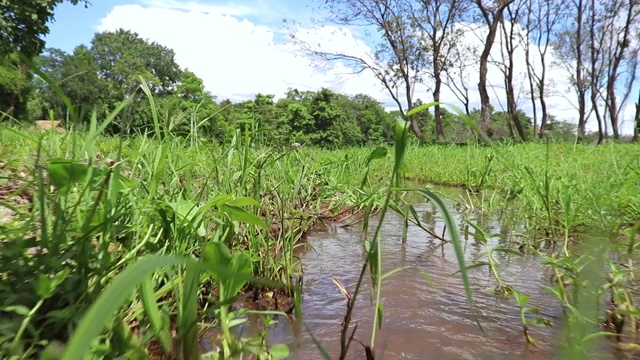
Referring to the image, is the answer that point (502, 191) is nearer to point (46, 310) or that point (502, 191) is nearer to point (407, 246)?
point (407, 246)

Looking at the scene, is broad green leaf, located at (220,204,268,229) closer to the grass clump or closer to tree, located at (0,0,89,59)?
the grass clump

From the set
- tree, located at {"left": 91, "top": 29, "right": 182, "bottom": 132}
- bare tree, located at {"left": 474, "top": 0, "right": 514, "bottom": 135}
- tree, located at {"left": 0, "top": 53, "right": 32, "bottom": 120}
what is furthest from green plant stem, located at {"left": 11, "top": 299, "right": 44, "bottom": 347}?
tree, located at {"left": 91, "top": 29, "right": 182, "bottom": 132}

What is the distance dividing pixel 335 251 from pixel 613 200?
5.31 ft

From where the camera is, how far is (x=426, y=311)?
1230 mm

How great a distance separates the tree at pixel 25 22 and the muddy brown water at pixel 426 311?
A: 9875mm

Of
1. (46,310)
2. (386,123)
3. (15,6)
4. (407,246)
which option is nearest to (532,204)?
(407,246)

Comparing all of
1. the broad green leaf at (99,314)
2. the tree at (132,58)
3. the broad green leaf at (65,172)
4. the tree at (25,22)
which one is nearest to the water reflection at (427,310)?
the broad green leaf at (99,314)

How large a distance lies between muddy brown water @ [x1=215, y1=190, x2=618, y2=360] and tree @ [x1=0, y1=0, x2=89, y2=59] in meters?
9.87

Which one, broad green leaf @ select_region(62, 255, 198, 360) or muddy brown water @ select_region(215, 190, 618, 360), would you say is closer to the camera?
broad green leaf @ select_region(62, 255, 198, 360)

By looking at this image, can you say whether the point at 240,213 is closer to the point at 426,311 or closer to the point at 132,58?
the point at 426,311

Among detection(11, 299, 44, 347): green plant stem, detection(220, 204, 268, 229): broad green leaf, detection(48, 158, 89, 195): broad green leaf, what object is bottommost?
detection(11, 299, 44, 347): green plant stem

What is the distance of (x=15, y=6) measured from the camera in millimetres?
8781

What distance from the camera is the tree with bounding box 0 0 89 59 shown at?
8.76m

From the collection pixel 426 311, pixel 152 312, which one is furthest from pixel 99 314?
pixel 426 311
